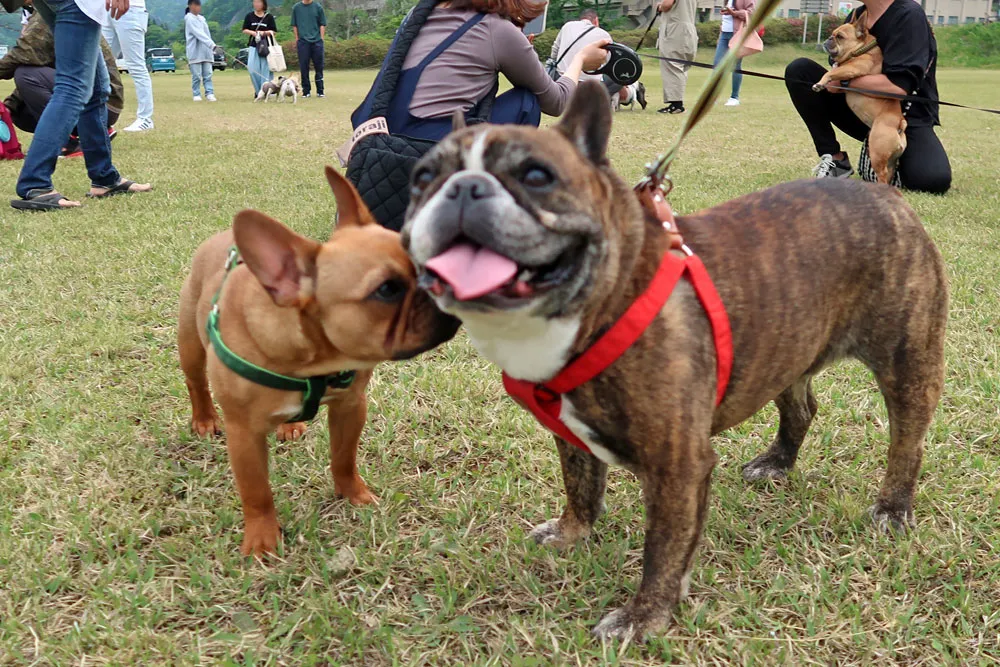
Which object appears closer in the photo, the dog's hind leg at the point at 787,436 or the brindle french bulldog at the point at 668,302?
the brindle french bulldog at the point at 668,302

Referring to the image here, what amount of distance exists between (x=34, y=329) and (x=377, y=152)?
2075 mm

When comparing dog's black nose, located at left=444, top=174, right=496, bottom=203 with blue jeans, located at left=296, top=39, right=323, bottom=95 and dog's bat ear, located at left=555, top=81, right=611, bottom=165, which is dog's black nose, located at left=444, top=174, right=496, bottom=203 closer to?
dog's bat ear, located at left=555, top=81, right=611, bottom=165

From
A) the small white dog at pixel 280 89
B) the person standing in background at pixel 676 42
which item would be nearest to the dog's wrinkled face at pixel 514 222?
the person standing in background at pixel 676 42

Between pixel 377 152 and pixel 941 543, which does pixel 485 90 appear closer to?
pixel 377 152

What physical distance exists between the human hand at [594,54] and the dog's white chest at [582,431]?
3360 mm

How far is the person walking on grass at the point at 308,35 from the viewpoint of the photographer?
20.4m

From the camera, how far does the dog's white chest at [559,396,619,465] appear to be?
Answer: 1.91 meters

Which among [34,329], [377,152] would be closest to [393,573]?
[377,152]

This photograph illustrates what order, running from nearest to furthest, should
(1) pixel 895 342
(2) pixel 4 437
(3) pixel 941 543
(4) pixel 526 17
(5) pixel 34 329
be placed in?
(1) pixel 895 342 → (3) pixel 941 543 → (2) pixel 4 437 → (5) pixel 34 329 → (4) pixel 526 17

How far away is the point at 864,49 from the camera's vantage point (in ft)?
24.3

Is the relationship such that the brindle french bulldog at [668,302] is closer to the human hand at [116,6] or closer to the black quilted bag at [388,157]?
the black quilted bag at [388,157]

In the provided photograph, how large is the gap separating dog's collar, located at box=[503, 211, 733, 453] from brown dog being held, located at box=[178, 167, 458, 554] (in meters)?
0.38

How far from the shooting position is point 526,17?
4590 millimetres

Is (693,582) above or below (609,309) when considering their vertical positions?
below
